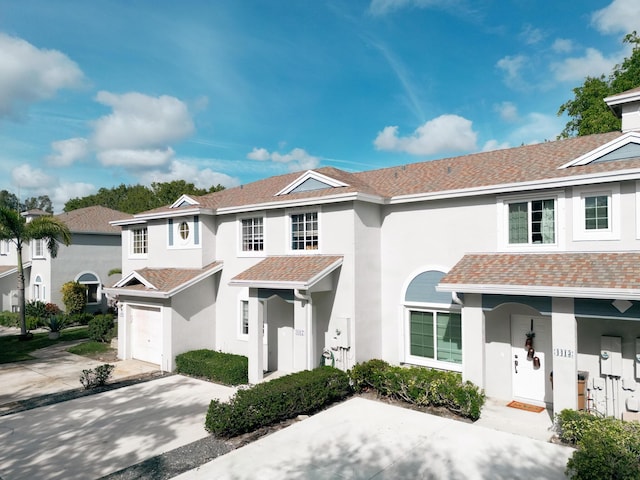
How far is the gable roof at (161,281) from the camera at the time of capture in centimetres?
1733

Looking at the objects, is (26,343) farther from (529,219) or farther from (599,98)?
(599,98)

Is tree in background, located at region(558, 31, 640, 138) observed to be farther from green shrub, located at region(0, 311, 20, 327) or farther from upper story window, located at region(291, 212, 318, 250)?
green shrub, located at region(0, 311, 20, 327)

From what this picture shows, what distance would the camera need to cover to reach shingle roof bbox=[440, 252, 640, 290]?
33.8 feet

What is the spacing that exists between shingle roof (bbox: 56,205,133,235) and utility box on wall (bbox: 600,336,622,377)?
94.7 ft

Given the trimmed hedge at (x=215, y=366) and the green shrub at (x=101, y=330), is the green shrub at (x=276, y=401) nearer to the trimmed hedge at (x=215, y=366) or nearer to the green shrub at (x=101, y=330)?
the trimmed hedge at (x=215, y=366)

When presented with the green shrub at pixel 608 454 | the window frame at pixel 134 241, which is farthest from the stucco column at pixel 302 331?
the window frame at pixel 134 241

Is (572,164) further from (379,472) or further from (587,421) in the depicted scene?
(379,472)

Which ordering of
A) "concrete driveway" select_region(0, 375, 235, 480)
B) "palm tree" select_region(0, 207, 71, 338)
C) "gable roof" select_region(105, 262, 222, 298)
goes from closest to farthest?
"concrete driveway" select_region(0, 375, 235, 480) < "gable roof" select_region(105, 262, 222, 298) < "palm tree" select_region(0, 207, 71, 338)

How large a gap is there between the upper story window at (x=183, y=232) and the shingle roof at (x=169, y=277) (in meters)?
1.20

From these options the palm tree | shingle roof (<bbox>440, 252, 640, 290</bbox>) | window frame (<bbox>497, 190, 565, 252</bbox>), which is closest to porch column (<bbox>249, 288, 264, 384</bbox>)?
shingle roof (<bbox>440, 252, 640, 290</bbox>)

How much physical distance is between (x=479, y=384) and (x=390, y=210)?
21.2ft

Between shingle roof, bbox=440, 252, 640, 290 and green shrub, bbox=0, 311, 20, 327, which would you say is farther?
green shrub, bbox=0, 311, 20, 327

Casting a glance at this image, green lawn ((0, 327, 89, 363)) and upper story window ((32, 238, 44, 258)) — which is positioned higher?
upper story window ((32, 238, 44, 258))

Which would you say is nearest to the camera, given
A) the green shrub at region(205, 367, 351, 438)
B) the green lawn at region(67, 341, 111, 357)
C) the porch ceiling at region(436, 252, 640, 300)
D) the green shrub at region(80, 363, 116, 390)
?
the porch ceiling at region(436, 252, 640, 300)
